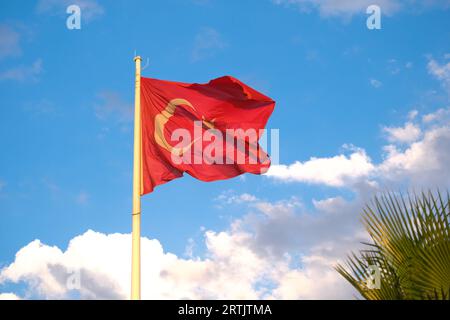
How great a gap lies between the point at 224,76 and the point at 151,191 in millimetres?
2852

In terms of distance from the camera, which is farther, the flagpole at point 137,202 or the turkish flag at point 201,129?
the turkish flag at point 201,129

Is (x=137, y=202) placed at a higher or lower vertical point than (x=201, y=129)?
lower

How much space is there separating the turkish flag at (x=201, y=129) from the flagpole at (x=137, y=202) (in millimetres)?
228

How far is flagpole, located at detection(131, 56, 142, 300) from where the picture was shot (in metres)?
9.66

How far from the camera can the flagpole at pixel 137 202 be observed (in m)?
9.66

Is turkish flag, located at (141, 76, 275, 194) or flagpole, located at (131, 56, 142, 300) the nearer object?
flagpole, located at (131, 56, 142, 300)

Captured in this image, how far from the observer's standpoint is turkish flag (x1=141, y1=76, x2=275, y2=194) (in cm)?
1110

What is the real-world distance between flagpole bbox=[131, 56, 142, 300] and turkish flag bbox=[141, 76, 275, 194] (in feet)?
0.75

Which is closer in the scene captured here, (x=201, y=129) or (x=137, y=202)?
(x=137, y=202)

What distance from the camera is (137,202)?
1036 cm

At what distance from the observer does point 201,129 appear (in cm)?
1179

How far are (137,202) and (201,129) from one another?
2213 millimetres
